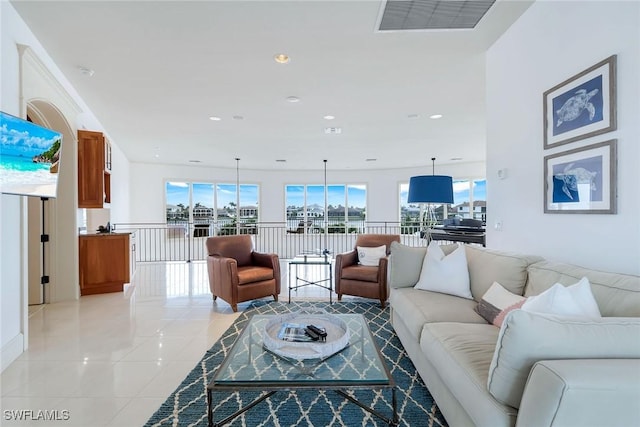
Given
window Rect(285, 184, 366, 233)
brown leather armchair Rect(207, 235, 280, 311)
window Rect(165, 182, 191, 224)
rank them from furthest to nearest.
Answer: window Rect(285, 184, 366, 233)
window Rect(165, 182, 191, 224)
brown leather armchair Rect(207, 235, 280, 311)

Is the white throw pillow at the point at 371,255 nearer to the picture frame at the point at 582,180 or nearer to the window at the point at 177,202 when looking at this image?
the picture frame at the point at 582,180

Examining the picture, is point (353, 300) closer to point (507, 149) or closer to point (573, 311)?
point (507, 149)

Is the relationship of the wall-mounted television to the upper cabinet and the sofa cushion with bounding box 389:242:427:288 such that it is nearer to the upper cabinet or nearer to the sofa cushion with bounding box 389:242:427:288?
the upper cabinet

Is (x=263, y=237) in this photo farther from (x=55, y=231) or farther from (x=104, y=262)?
(x=55, y=231)

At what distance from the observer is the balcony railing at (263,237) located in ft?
27.4

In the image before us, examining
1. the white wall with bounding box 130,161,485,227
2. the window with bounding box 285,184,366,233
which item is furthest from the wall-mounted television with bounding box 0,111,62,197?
the window with bounding box 285,184,366,233

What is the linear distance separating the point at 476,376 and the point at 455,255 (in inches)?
60.1

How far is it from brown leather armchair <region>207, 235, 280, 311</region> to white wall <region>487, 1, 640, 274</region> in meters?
2.74

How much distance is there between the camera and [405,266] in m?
2.95

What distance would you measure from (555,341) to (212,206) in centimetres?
929

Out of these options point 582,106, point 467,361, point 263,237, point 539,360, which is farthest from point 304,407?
point 263,237

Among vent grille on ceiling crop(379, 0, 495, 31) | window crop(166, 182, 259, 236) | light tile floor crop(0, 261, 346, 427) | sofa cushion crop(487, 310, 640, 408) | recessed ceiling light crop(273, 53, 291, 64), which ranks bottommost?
light tile floor crop(0, 261, 346, 427)

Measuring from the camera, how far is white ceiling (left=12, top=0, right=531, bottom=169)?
2383 millimetres

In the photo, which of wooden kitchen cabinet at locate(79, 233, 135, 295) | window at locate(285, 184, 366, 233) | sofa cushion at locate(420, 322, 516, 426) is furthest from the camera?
window at locate(285, 184, 366, 233)
